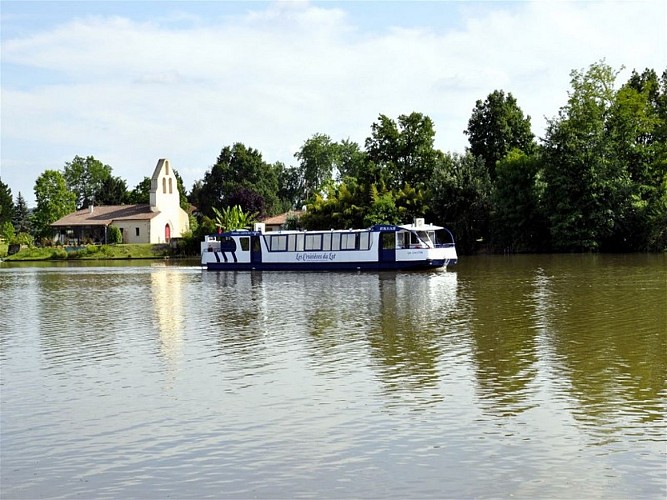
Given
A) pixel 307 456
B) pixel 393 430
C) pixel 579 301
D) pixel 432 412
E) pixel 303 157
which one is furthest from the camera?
A: pixel 303 157

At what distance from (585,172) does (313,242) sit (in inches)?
1090

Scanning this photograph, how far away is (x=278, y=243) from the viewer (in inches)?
2256

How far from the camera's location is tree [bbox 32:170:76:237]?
120 m

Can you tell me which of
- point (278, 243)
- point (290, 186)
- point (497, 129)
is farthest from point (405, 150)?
point (290, 186)

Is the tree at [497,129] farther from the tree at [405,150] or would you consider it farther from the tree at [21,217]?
the tree at [21,217]

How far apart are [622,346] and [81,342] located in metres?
12.9

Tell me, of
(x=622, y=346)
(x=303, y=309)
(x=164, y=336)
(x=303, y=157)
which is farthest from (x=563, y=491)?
(x=303, y=157)

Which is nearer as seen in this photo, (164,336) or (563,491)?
(563,491)

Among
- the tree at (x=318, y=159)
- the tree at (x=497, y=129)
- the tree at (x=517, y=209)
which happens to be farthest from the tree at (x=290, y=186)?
the tree at (x=517, y=209)

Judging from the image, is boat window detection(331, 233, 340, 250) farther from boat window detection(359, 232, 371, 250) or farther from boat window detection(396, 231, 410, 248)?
boat window detection(396, 231, 410, 248)

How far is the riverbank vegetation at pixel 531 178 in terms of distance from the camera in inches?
2810

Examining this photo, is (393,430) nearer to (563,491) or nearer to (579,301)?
(563,491)

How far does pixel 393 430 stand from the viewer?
11773 millimetres

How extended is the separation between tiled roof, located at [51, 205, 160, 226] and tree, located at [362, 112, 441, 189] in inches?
1201
